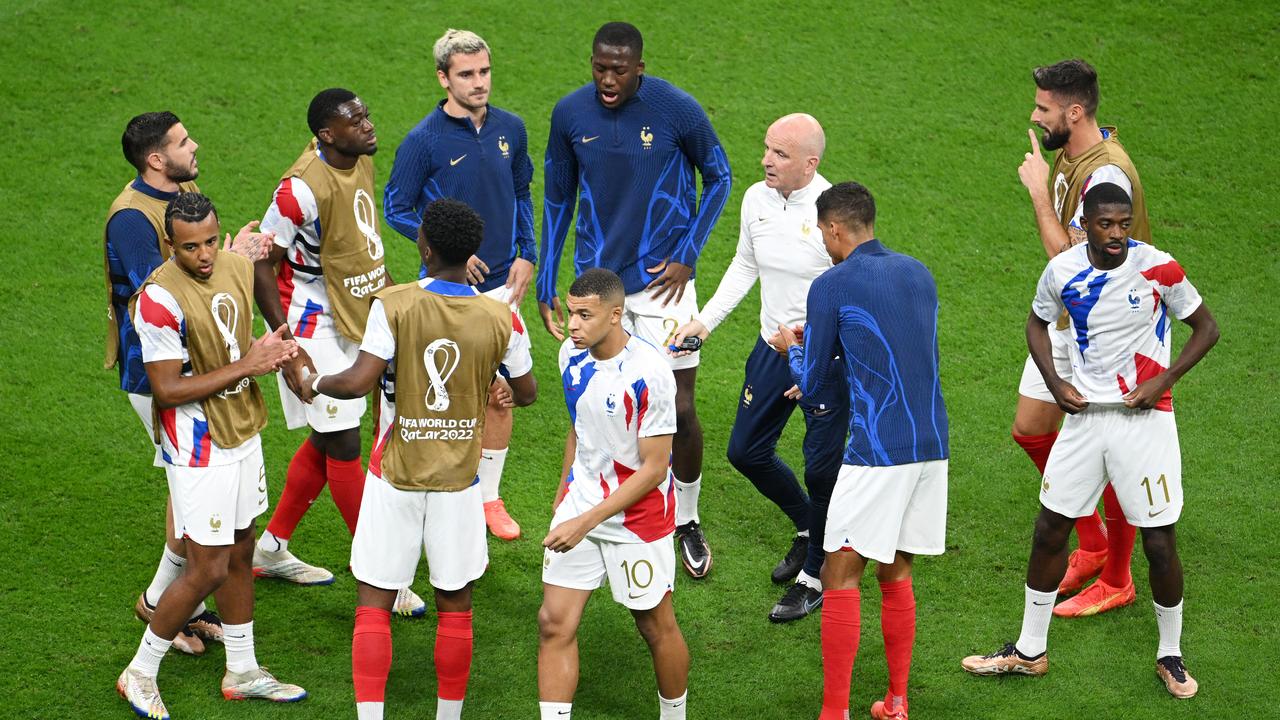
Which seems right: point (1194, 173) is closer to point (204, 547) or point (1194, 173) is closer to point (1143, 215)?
point (1143, 215)

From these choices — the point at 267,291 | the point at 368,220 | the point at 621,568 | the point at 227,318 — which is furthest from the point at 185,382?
the point at 621,568

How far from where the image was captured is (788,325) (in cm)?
600

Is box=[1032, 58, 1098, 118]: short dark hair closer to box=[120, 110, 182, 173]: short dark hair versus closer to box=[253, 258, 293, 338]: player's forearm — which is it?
box=[253, 258, 293, 338]: player's forearm

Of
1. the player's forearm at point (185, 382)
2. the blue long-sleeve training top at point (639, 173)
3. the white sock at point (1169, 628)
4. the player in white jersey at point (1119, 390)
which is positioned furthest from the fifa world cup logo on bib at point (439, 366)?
the white sock at point (1169, 628)

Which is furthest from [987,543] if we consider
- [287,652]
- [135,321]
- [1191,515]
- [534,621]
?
[135,321]

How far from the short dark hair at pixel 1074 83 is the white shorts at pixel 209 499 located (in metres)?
3.73

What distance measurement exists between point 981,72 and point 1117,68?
1.12 meters

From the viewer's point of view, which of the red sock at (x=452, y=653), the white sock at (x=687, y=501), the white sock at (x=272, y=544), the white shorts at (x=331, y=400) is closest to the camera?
the red sock at (x=452, y=653)

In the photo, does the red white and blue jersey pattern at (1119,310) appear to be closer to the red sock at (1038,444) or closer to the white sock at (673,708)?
the red sock at (1038,444)

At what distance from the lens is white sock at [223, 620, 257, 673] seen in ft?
17.5

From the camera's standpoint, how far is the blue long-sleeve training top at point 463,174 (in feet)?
20.5

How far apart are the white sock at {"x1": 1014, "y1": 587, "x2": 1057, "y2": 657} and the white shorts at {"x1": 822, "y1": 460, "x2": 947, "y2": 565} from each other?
0.72 m

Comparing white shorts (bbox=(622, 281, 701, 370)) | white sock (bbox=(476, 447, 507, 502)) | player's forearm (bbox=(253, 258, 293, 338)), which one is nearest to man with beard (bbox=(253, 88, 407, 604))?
player's forearm (bbox=(253, 258, 293, 338))

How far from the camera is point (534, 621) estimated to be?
6016mm
